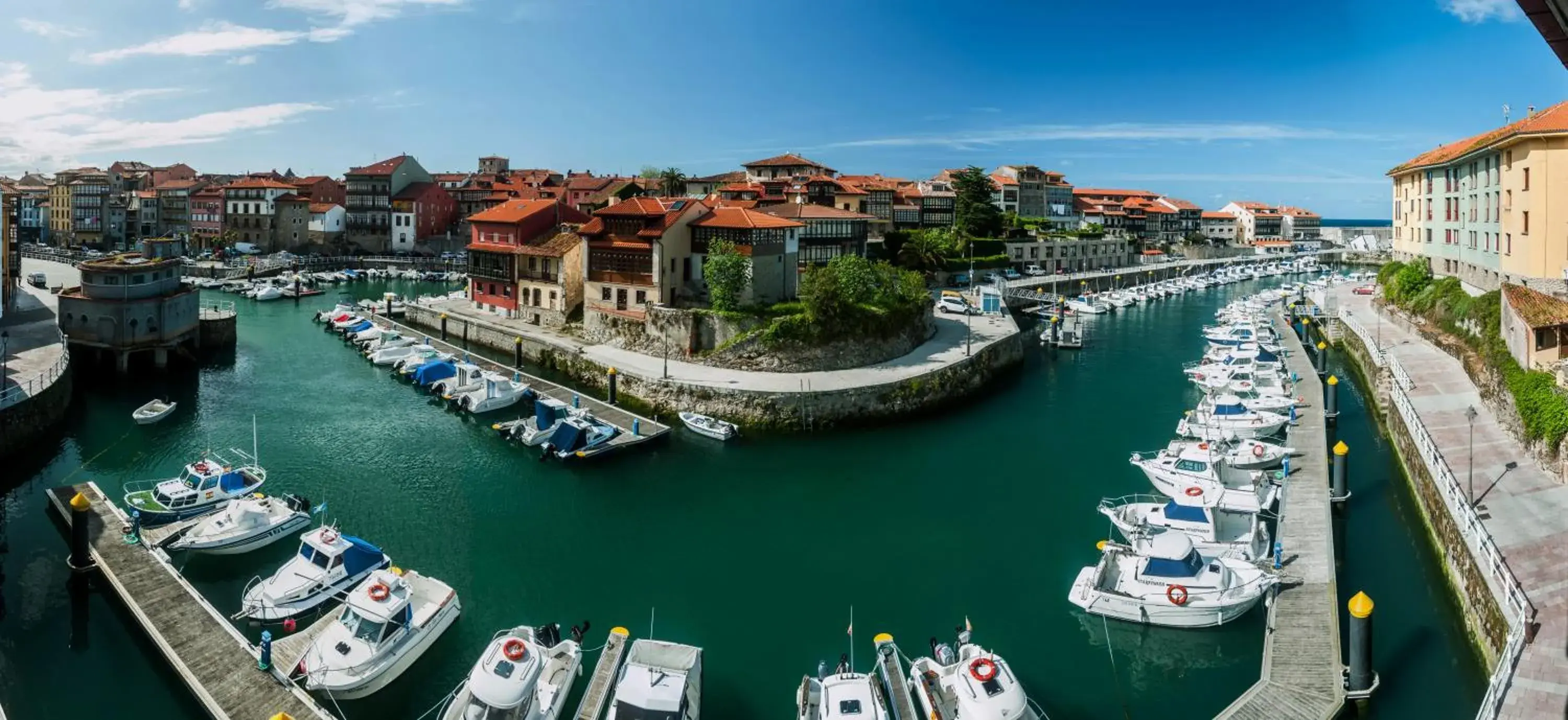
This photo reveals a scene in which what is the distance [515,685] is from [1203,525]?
62.5 ft

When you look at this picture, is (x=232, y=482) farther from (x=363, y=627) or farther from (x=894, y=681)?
(x=894, y=681)

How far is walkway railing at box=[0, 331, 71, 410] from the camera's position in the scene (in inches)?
1328

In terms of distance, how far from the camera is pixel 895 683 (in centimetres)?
1856

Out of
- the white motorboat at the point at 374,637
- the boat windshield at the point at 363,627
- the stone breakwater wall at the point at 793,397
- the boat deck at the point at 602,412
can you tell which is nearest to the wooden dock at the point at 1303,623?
the stone breakwater wall at the point at 793,397

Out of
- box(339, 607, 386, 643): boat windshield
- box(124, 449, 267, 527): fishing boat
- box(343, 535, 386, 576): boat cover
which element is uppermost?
box(124, 449, 267, 527): fishing boat

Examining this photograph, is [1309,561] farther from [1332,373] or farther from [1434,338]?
[1332,373]

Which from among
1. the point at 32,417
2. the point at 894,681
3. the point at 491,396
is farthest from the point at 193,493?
the point at 894,681

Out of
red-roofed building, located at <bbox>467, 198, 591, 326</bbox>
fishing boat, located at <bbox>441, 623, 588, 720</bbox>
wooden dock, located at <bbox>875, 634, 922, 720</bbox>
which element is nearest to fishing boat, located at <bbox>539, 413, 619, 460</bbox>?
fishing boat, located at <bbox>441, 623, 588, 720</bbox>

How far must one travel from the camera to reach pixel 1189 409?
44.3 m

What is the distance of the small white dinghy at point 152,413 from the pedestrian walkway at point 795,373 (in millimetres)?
17971

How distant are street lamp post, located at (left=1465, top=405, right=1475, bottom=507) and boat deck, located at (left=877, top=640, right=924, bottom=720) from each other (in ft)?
53.4

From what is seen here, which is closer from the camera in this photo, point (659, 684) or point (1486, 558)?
point (659, 684)

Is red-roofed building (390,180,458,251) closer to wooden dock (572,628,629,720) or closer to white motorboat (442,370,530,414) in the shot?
white motorboat (442,370,530,414)

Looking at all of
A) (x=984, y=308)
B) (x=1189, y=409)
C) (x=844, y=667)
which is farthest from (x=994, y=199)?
(x=844, y=667)
